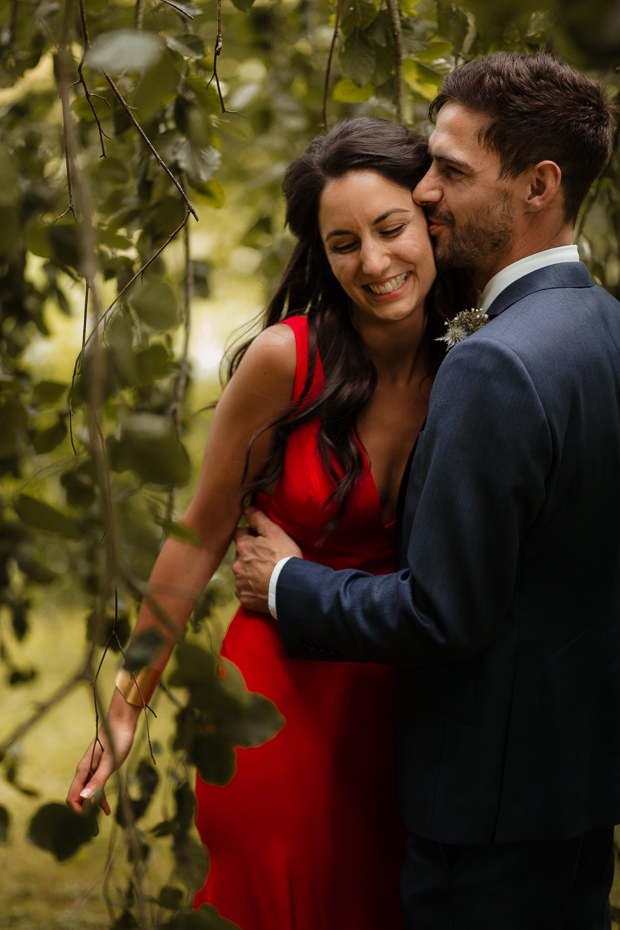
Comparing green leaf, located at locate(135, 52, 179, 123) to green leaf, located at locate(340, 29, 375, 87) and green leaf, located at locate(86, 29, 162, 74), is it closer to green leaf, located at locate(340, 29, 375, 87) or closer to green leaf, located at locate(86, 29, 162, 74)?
green leaf, located at locate(86, 29, 162, 74)

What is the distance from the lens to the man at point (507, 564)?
1056 millimetres

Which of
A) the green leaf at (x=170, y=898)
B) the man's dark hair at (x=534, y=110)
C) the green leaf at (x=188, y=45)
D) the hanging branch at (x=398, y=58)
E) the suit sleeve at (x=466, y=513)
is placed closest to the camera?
the green leaf at (x=170, y=898)

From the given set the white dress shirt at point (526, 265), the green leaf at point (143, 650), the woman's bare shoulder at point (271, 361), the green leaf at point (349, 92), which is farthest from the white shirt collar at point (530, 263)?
the green leaf at point (143, 650)

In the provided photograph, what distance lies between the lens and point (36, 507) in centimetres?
65

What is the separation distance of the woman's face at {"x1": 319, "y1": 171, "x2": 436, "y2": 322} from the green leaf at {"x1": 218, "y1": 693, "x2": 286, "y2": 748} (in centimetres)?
91

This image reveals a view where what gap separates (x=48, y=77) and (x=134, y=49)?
3144mm

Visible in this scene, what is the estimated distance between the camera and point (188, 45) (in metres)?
1.30

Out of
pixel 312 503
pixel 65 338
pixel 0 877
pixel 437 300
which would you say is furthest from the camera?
pixel 65 338

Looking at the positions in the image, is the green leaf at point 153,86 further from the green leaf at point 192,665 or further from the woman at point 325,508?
the woman at point 325,508

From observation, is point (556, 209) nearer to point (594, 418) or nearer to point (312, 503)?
point (594, 418)

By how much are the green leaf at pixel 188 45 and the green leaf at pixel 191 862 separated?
1.20 meters

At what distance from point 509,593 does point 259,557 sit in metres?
0.49

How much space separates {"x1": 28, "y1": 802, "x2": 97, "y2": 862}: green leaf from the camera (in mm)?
597

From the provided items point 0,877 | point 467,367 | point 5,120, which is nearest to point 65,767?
point 0,877
